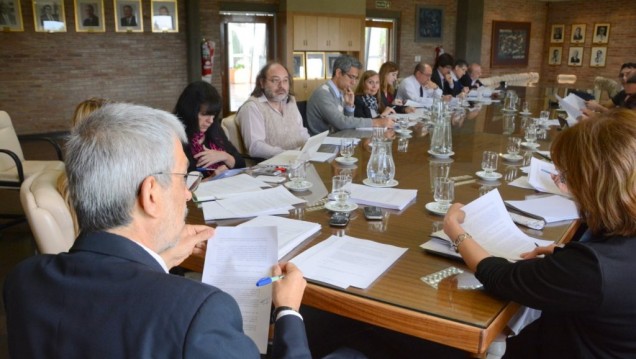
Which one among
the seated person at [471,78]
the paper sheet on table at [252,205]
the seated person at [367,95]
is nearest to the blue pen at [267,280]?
the paper sheet on table at [252,205]

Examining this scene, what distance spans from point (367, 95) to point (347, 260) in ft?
11.9

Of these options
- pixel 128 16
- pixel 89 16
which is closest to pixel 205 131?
pixel 89 16

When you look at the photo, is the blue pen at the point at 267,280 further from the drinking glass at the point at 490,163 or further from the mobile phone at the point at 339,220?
the drinking glass at the point at 490,163

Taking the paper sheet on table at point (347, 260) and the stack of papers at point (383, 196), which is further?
the stack of papers at point (383, 196)

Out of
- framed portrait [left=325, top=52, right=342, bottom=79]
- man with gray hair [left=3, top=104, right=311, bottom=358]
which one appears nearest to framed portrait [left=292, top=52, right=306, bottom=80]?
framed portrait [left=325, top=52, right=342, bottom=79]

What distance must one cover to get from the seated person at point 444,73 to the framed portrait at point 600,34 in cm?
877

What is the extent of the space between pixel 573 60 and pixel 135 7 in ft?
38.9

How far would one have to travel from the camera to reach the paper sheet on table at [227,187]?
2156 mm

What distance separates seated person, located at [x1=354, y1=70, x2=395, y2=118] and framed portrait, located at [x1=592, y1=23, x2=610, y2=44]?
1163 centimetres

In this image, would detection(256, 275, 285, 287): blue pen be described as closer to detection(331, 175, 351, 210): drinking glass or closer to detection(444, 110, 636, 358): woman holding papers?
detection(444, 110, 636, 358): woman holding papers

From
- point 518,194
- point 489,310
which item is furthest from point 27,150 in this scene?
point 489,310

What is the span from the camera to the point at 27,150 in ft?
24.0

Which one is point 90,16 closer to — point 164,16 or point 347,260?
point 164,16

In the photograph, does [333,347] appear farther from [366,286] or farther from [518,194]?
[518,194]
